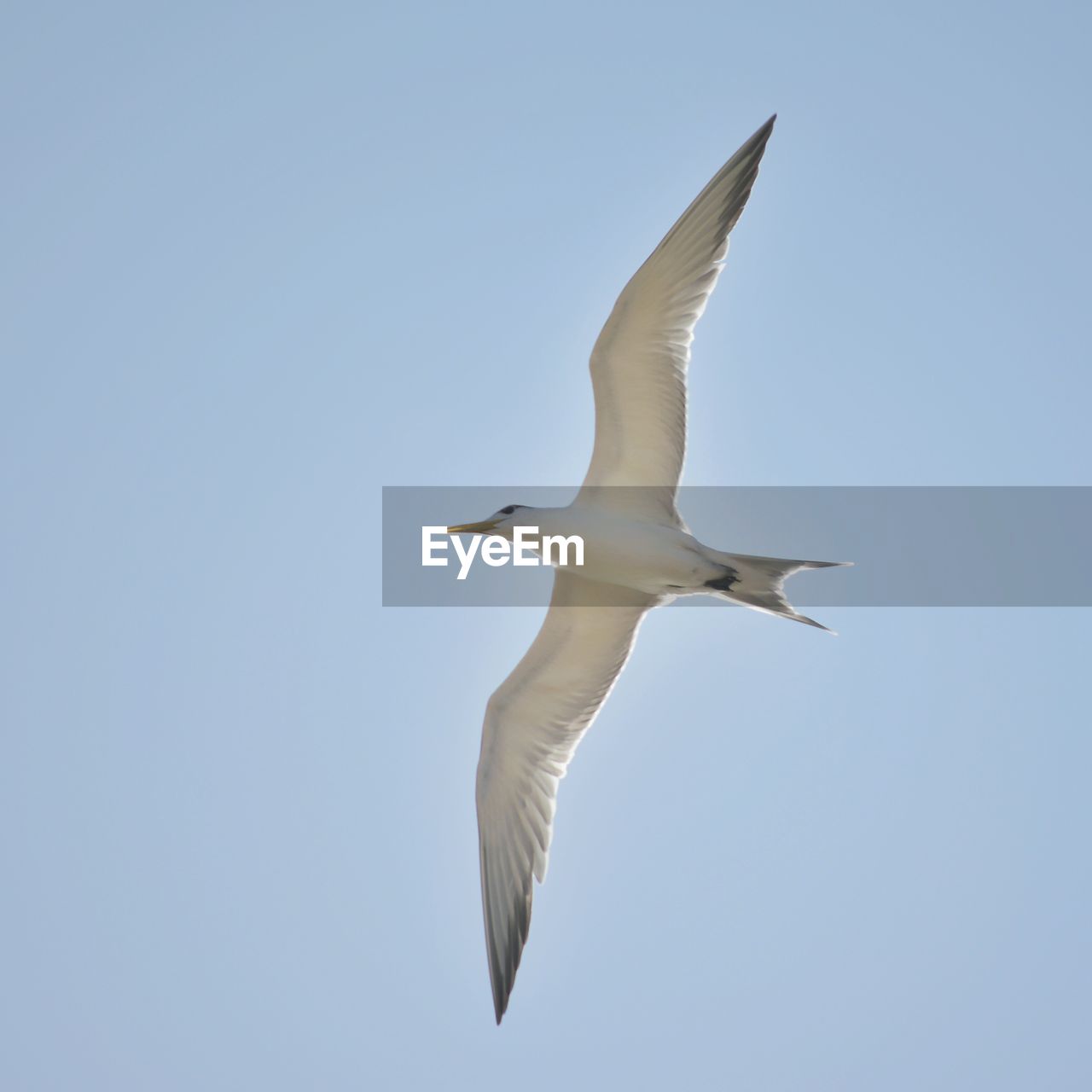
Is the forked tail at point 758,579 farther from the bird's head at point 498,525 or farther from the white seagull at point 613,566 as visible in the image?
the bird's head at point 498,525

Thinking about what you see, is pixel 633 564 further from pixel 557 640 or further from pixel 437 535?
pixel 437 535

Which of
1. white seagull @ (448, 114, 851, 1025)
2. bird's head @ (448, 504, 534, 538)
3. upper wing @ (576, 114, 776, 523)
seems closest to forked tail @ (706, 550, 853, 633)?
white seagull @ (448, 114, 851, 1025)

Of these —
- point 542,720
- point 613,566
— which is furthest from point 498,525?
point 542,720

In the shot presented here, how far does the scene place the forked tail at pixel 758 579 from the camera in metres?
9.29

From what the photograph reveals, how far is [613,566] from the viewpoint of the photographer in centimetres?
959

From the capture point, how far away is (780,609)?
9258 mm

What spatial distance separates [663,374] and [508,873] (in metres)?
3.59

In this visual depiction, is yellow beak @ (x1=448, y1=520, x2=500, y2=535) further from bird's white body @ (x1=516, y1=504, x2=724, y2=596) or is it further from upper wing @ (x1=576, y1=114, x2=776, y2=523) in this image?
upper wing @ (x1=576, y1=114, x2=776, y2=523)

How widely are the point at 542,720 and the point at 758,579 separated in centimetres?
202

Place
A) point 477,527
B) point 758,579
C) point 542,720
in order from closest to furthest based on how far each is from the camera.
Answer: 1. point 758,579
2. point 477,527
3. point 542,720

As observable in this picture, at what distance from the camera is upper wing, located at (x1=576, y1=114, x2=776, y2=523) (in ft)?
30.0

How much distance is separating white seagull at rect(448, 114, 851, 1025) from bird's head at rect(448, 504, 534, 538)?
0.01m

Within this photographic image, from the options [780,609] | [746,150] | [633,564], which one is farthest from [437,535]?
[746,150]

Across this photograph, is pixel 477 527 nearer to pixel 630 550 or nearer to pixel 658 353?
pixel 630 550
